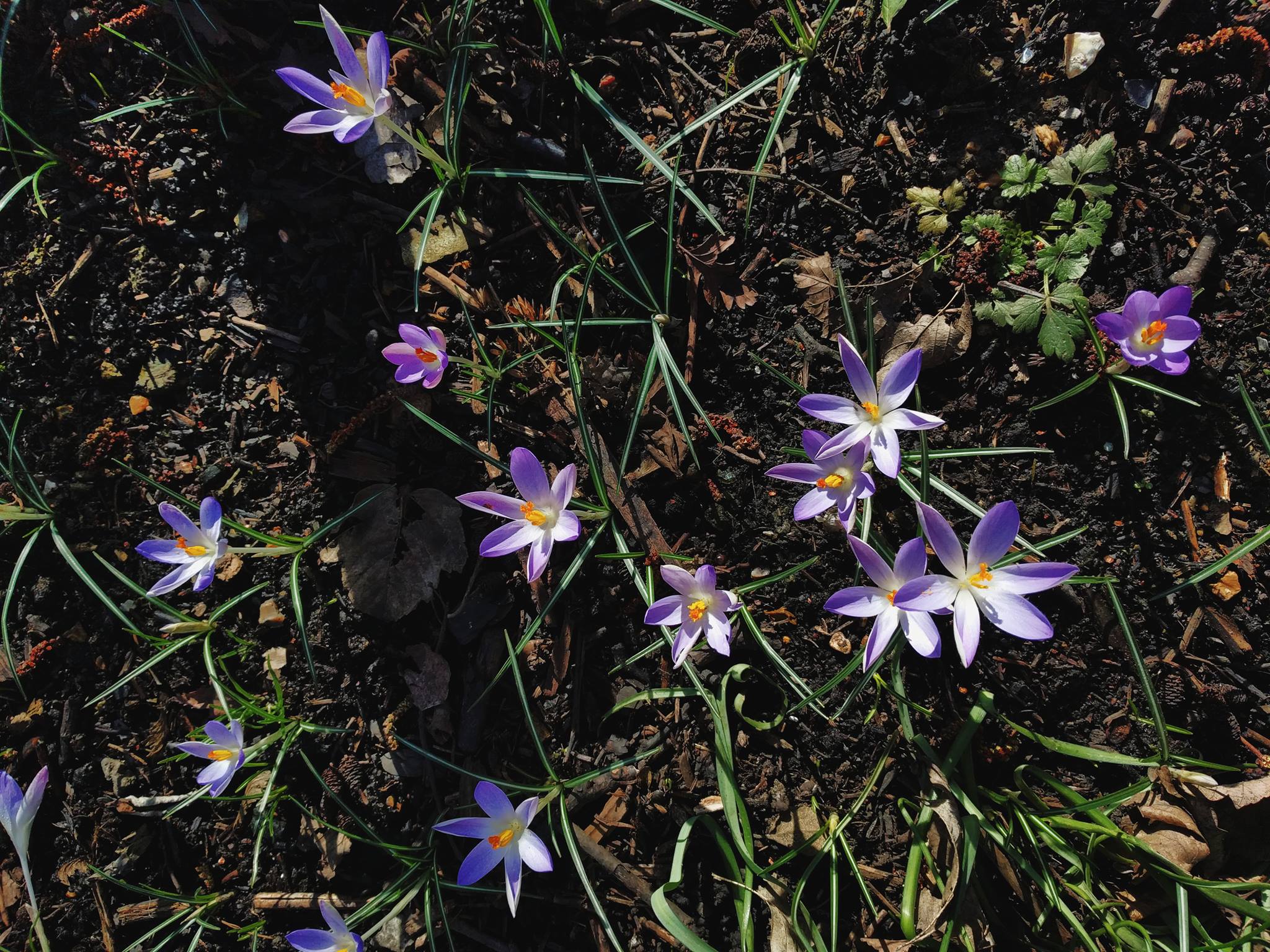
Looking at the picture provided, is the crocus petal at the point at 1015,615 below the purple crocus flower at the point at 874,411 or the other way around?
below

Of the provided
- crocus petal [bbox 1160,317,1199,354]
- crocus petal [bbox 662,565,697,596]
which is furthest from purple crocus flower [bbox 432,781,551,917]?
crocus petal [bbox 1160,317,1199,354]

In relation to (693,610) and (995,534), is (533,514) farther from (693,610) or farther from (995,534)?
(995,534)

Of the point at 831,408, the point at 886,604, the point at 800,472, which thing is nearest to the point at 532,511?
the point at 800,472

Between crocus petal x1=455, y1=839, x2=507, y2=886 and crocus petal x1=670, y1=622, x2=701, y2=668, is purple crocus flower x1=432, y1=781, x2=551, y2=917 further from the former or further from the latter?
crocus petal x1=670, y1=622, x2=701, y2=668

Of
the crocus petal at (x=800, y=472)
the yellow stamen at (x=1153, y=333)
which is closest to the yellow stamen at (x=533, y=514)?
the crocus petal at (x=800, y=472)

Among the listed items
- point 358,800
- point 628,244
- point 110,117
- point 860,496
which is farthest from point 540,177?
point 358,800

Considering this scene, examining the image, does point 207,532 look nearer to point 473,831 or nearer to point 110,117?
point 473,831

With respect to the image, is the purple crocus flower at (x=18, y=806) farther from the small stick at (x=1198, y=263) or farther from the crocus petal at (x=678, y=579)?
the small stick at (x=1198, y=263)
